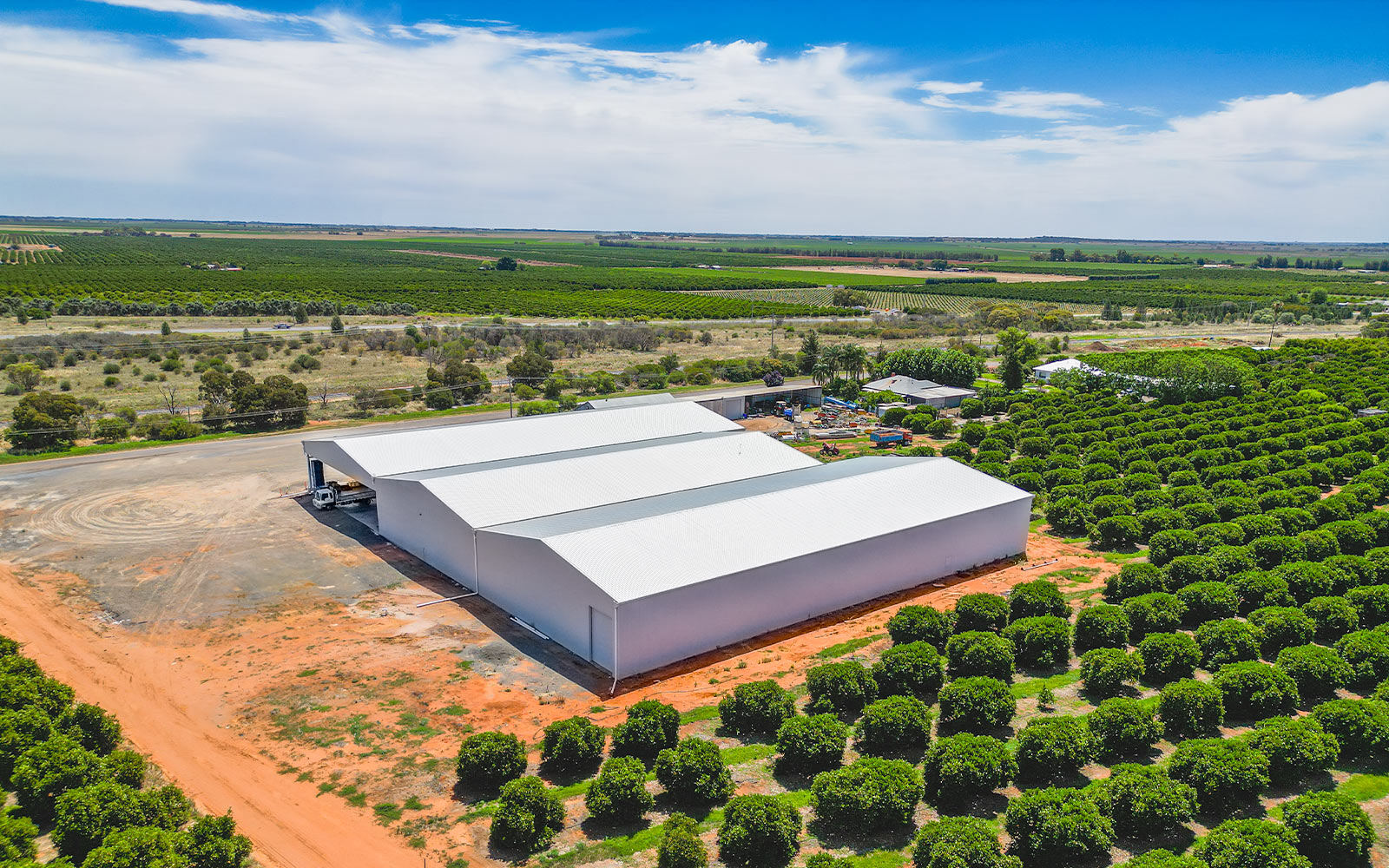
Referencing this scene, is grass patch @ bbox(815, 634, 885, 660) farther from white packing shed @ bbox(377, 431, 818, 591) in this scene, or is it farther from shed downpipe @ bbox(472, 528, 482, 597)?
shed downpipe @ bbox(472, 528, 482, 597)

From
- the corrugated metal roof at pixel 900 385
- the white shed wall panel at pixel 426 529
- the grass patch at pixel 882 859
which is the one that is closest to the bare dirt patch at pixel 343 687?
the white shed wall panel at pixel 426 529

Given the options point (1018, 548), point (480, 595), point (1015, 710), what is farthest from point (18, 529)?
point (1018, 548)

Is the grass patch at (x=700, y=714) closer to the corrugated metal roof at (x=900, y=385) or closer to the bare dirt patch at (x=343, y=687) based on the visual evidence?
the bare dirt patch at (x=343, y=687)

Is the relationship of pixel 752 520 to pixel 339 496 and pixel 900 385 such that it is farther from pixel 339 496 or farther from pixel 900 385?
pixel 900 385

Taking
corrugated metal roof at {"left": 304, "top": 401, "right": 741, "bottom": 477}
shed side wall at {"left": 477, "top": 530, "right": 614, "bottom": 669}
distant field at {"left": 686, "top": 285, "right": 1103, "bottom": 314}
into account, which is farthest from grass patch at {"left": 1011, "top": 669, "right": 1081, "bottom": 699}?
distant field at {"left": 686, "top": 285, "right": 1103, "bottom": 314}

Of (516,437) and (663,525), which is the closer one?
(663,525)

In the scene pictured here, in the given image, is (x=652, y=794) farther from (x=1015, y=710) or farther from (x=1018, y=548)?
(x=1018, y=548)

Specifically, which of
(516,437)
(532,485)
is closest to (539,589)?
(532,485)
